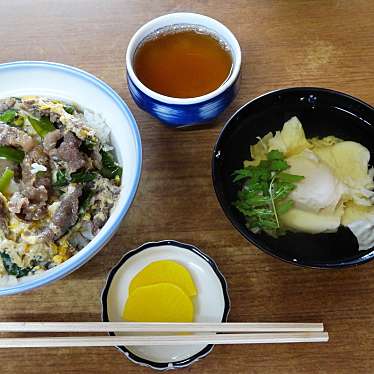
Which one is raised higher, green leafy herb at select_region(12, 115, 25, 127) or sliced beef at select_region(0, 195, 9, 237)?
green leafy herb at select_region(12, 115, 25, 127)

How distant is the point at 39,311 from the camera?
1.21 metres

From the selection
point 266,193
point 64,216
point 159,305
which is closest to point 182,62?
point 266,193

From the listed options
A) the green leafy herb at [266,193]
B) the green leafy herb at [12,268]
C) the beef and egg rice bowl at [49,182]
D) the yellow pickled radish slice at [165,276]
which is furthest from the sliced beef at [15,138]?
the green leafy herb at [266,193]

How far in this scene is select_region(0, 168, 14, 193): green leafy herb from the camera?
3.91 feet

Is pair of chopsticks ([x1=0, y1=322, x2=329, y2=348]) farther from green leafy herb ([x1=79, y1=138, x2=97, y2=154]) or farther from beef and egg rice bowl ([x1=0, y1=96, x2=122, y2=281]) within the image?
green leafy herb ([x1=79, y1=138, x2=97, y2=154])

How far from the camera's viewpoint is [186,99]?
1.23 meters

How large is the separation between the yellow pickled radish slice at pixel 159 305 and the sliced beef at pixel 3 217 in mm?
340

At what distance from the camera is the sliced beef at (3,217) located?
1145mm

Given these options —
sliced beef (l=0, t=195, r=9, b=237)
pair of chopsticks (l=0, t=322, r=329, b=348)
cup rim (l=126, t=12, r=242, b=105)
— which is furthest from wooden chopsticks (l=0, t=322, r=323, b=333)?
cup rim (l=126, t=12, r=242, b=105)

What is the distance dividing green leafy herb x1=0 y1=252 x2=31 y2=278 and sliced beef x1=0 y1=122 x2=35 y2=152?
0.27m

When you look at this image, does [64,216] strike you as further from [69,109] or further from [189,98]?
[189,98]

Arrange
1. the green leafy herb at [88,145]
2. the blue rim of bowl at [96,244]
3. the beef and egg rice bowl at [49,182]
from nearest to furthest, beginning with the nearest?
the blue rim of bowl at [96,244] → the beef and egg rice bowl at [49,182] → the green leafy herb at [88,145]

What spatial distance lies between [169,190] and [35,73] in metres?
0.49

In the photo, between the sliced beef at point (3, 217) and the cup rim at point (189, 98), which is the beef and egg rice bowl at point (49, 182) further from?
the cup rim at point (189, 98)
